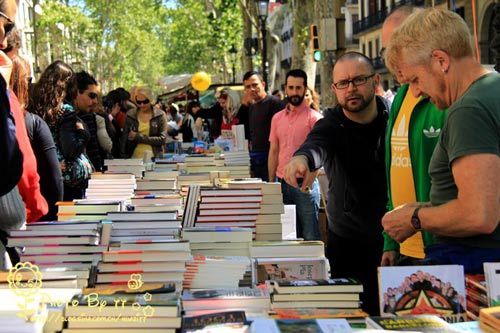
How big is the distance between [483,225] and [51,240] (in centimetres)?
179

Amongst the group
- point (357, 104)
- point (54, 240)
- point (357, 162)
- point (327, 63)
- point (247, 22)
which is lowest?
point (54, 240)

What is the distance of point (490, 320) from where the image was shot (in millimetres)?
2246

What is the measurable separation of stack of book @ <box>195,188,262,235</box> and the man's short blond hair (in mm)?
1558

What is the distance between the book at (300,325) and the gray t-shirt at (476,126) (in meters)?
0.70

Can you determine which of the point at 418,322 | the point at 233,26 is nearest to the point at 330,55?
the point at 418,322

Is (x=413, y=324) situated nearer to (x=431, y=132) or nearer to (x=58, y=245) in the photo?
(x=431, y=132)

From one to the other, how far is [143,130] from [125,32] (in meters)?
46.7

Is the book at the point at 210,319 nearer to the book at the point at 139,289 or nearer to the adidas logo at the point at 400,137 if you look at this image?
the book at the point at 139,289

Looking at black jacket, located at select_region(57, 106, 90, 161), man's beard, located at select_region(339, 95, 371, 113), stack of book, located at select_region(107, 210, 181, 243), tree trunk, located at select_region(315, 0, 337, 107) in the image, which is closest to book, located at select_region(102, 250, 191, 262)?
stack of book, located at select_region(107, 210, 181, 243)

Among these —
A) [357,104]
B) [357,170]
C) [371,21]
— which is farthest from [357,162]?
[371,21]

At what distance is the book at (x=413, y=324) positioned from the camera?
2.30m

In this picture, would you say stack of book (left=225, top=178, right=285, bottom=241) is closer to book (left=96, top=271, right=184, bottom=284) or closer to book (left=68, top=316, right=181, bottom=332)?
book (left=96, top=271, right=184, bottom=284)

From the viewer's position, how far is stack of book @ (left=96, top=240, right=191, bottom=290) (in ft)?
9.84

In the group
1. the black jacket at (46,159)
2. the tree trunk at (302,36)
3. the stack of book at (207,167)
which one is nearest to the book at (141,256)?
the black jacket at (46,159)
